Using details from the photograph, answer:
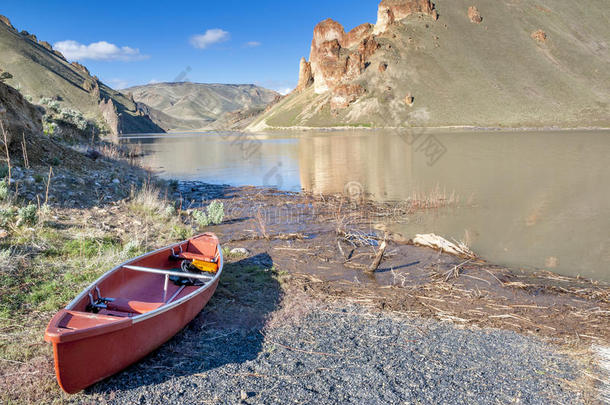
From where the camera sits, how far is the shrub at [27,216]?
780 centimetres

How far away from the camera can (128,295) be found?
5.74m

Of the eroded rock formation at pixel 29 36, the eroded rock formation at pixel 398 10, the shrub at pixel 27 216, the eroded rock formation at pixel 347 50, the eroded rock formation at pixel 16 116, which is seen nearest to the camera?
the shrub at pixel 27 216

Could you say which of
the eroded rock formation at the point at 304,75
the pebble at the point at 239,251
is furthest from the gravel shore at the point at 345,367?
the eroded rock formation at the point at 304,75

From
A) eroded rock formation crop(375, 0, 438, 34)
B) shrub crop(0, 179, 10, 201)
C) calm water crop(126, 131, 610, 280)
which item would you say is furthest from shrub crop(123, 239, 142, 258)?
eroded rock formation crop(375, 0, 438, 34)

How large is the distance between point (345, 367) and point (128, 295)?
140 inches

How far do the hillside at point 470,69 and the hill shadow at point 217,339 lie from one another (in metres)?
87.6

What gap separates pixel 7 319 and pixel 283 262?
4.96 m

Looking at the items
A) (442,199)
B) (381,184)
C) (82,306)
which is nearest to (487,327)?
(82,306)

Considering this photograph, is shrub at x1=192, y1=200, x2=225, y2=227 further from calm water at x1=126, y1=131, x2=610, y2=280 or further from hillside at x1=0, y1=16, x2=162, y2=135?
hillside at x1=0, y1=16, x2=162, y2=135

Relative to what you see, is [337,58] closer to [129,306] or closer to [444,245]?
[444,245]

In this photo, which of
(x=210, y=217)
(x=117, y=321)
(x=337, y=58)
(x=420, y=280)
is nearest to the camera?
(x=117, y=321)

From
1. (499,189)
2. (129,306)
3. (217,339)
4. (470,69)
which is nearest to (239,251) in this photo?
(129,306)

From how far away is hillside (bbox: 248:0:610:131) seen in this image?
87.0 meters

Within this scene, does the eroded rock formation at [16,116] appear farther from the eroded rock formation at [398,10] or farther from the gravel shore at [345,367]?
the eroded rock formation at [398,10]
